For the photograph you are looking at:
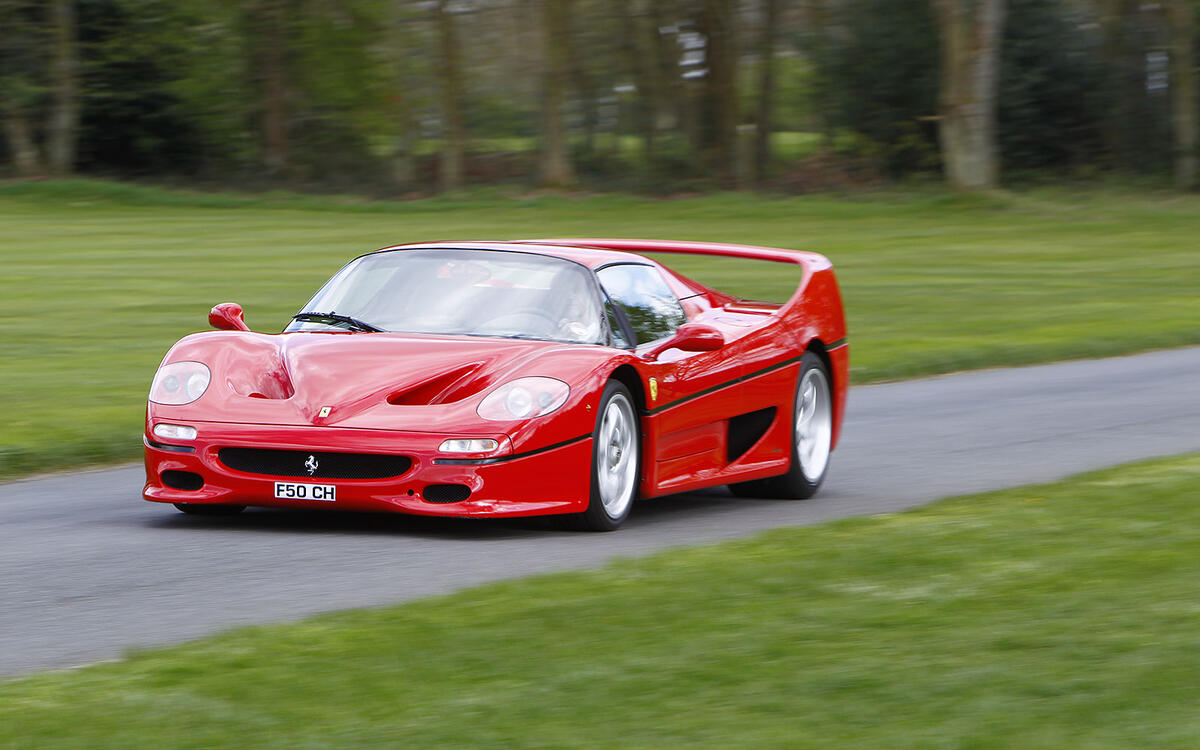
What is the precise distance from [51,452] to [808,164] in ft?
122

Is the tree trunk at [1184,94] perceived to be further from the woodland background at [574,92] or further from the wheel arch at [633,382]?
the wheel arch at [633,382]

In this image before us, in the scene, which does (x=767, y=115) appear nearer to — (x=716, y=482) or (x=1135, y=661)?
(x=716, y=482)

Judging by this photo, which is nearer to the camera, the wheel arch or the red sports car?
the red sports car

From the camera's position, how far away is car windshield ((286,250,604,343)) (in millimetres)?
8141

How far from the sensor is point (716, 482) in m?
8.62

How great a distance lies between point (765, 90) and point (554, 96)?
5767 mm

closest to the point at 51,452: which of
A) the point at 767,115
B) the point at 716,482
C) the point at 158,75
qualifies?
the point at 716,482

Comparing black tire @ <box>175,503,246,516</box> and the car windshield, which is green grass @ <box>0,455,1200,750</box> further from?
black tire @ <box>175,503,246,516</box>

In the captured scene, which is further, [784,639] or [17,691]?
[784,639]

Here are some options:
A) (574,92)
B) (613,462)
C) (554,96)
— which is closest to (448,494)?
(613,462)

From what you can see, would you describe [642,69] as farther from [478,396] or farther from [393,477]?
[393,477]

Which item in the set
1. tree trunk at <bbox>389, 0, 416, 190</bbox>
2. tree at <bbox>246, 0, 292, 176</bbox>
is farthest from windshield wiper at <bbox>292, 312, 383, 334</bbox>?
tree at <bbox>246, 0, 292, 176</bbox>

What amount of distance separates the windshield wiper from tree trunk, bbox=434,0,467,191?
34.1 metres


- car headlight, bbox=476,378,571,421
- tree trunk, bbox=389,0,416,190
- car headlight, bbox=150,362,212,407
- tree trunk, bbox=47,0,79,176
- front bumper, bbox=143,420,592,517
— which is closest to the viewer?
front bumper, bbox=143,420,592,517
